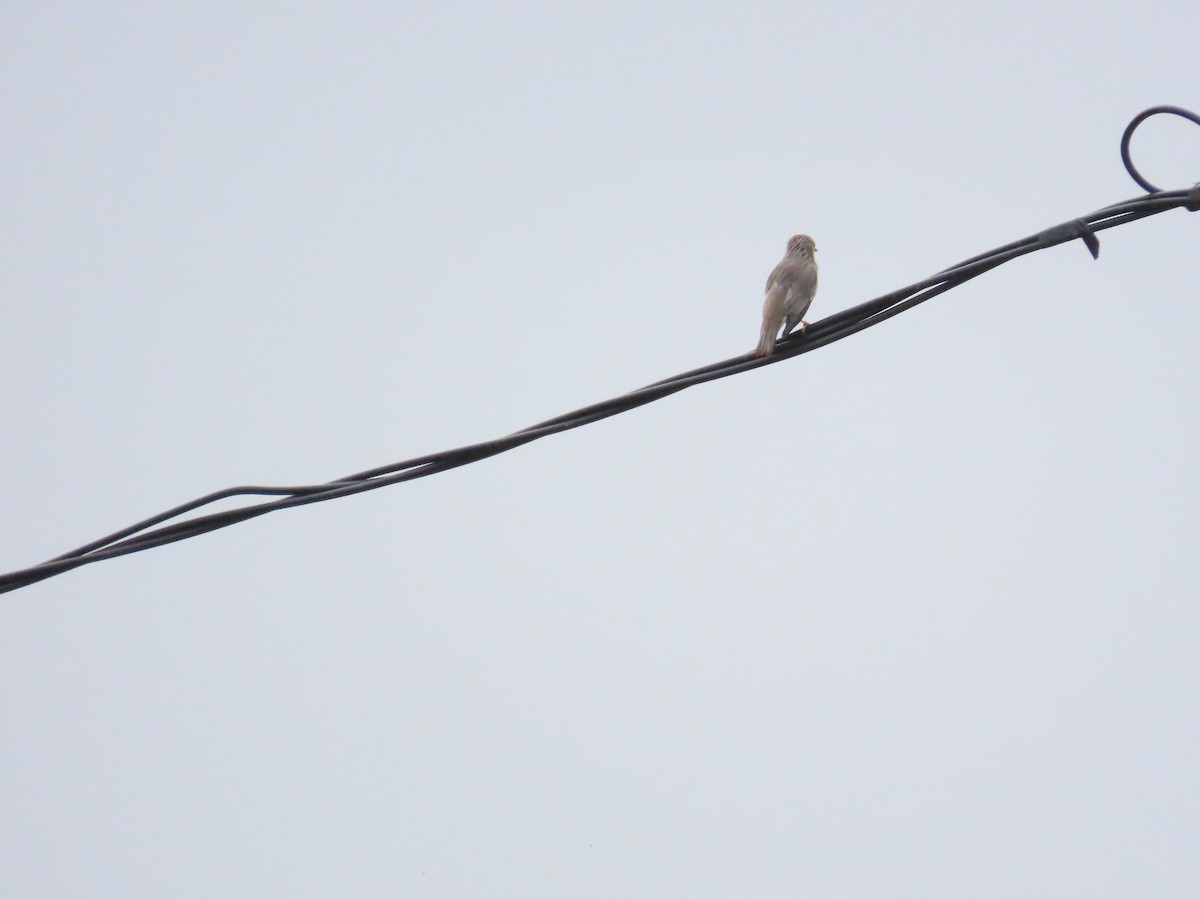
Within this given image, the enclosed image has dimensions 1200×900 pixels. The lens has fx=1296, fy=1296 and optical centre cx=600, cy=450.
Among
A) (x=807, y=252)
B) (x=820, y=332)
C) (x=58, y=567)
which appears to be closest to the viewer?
(x=58, y=567)

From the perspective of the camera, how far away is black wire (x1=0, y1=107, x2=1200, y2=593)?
396cm

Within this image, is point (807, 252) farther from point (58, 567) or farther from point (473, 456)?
point (58, 567)

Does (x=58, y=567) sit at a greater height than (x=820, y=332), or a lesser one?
lesser

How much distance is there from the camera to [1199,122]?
4.05m

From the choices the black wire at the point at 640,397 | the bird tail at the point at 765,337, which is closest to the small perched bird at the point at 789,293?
the bird tail at the point at 765,337

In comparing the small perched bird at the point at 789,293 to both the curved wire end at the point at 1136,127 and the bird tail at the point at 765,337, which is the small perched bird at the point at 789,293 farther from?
the curved wire end at the point at 1136,127

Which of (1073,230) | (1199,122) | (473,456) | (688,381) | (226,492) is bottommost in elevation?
(226,492)

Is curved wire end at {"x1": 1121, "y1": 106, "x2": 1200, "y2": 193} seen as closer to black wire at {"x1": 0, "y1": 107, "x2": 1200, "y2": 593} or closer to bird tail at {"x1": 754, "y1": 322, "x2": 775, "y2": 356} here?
black wire at {"x1": 0, "y1": 107, "x2": 1200, "y2": 593}

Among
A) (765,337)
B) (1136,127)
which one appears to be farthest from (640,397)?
(765,337)

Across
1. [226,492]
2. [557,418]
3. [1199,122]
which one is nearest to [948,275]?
[1199,122]

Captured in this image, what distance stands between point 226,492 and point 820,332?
2.07 meters

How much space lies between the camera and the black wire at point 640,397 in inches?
156

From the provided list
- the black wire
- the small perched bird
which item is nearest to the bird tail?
the small perched bird

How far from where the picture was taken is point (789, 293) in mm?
7324
